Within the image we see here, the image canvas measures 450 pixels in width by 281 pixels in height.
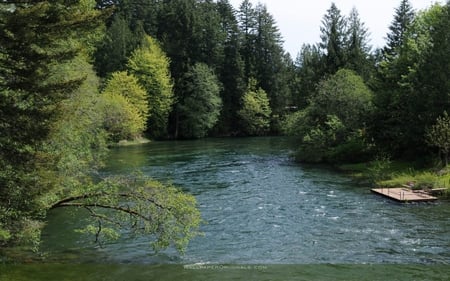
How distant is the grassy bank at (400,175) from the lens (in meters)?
28.6

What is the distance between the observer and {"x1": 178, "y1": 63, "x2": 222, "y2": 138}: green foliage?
3255 inches

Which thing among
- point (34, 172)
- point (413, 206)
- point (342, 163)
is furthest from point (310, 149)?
point (34, 172)

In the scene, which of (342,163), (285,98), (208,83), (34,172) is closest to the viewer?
(34,172)

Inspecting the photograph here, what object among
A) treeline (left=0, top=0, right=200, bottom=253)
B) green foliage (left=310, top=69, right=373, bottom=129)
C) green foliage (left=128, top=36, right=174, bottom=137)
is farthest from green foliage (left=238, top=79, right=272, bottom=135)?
treeline (left=0, top=0, right=200, bottom=253)

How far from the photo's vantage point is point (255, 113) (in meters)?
86.8

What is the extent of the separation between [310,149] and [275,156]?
282 inches

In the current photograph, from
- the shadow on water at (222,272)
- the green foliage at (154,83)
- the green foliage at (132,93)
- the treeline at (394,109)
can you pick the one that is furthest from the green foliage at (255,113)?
the shadow on water at (222,272)

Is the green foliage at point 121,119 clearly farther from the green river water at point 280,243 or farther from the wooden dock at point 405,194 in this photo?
the wooden dock at point 405,194

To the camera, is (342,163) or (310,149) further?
(310,149)

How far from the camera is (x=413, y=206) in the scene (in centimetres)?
2480

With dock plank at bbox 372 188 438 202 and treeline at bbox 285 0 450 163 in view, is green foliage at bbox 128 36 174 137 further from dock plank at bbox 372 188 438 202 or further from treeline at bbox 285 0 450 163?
dock plank at bbox 372 188 438 202

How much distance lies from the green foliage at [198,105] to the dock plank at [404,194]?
183 ft

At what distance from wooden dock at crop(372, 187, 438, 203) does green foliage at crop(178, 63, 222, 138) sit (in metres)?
55.8

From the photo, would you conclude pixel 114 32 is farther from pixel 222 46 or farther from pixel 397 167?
pixel 397 167
